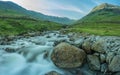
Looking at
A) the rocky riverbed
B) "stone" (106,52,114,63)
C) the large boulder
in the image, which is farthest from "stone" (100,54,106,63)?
the large boulder

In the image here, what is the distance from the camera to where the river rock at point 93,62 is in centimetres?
3547

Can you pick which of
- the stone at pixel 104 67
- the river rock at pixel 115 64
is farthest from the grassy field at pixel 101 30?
the river rock at pixel 115 64

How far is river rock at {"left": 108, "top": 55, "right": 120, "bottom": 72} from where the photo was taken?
109 feet

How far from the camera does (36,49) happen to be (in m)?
43.0

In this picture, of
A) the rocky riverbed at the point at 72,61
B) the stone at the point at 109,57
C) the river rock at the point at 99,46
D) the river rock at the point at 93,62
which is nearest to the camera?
the stone at the point at 109,57

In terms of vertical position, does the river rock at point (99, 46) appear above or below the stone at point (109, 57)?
above

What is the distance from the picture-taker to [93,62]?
36.0 meters

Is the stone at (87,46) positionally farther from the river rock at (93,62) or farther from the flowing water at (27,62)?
the flowing water at (27,62)

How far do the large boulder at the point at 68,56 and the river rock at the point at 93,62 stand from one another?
0.91 m

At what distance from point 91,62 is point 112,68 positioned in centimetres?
368

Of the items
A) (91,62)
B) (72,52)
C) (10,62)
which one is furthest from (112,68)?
(10,62)

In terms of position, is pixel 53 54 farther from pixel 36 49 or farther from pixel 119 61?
pixel 119 61

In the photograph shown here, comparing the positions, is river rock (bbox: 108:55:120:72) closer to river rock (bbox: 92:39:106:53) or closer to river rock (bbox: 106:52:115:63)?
river rock (bbox: 106:52:115:63)

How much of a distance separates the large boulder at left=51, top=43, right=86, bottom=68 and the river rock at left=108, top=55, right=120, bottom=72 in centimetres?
458
